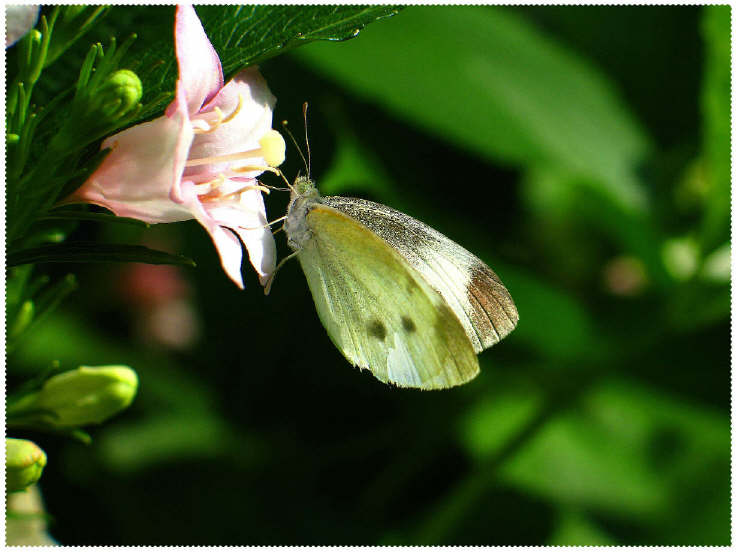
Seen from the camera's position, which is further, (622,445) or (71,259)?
(622,445)

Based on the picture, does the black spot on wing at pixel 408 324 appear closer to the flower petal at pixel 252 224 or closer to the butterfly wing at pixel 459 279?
the butterfly wing at pixel 459 279

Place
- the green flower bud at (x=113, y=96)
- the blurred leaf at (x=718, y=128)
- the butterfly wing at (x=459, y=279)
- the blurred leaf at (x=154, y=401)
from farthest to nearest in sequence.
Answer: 1. the blurred leaf at (x=154, y=401)
2. the blurred leaf at (x=718, y=128)
3. the butterfly wing at (x=459, y=279)
4. the green flower bud at (x=113, y=96)

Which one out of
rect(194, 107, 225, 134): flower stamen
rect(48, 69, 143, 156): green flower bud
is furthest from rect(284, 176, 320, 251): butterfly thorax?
rect(48, 69, 143, 156): green flower bud

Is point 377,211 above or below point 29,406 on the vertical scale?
above

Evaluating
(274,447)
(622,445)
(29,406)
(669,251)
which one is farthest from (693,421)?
(29,406)

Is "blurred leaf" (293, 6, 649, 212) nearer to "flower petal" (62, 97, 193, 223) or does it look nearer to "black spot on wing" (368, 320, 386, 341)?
"black spot on wing" (368, 320, 386, 341)

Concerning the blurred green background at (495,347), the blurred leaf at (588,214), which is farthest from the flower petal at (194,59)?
the blurred leaf at (588,214)

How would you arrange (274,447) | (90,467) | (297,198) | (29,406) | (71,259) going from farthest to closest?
(274,447) → (90,467) → (297,198) → (29,406) → (71,259)

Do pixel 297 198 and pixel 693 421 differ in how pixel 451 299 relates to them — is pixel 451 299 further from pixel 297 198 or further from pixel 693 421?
pixel 693 421
